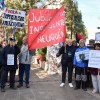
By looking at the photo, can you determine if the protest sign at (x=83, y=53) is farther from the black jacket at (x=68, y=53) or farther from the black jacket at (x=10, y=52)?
the black jacket at (x=10, y=52)

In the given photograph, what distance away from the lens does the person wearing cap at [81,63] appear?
11297 mm

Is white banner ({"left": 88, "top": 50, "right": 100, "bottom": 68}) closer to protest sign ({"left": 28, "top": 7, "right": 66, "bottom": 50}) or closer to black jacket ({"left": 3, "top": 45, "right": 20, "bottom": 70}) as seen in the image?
protest sign ({"left": 28, "top": 7, "right": 66, "bottom": 50})

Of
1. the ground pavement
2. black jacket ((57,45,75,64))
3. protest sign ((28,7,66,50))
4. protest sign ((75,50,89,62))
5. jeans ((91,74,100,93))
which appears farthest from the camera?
black jacket ((57,45,75,64))

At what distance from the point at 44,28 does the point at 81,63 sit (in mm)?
1743

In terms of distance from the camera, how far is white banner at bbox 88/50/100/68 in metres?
10.9

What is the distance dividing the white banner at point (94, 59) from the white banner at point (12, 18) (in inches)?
115

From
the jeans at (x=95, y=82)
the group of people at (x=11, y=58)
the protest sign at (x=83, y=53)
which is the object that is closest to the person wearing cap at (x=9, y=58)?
the group of people at (x=11, y=58)

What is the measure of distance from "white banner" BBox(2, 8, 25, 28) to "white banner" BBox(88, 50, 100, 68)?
293 cm

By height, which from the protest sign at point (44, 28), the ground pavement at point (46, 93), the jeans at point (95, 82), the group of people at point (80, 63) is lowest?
the ground pavement at point (46, 93)

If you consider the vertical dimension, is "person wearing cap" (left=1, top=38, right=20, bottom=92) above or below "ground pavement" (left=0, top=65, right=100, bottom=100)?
above

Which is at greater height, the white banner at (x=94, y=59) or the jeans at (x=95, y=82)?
the white banner at (x=94, y=59)

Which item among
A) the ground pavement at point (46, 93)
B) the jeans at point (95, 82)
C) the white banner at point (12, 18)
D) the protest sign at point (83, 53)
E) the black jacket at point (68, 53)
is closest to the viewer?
the ground pavement at point (46, 93)

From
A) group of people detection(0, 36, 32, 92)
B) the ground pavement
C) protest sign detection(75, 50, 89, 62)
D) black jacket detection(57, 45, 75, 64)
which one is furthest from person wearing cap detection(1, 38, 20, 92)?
protest sign detection(75, 50, 89, 62)

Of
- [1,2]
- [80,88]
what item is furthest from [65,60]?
[1,2]
